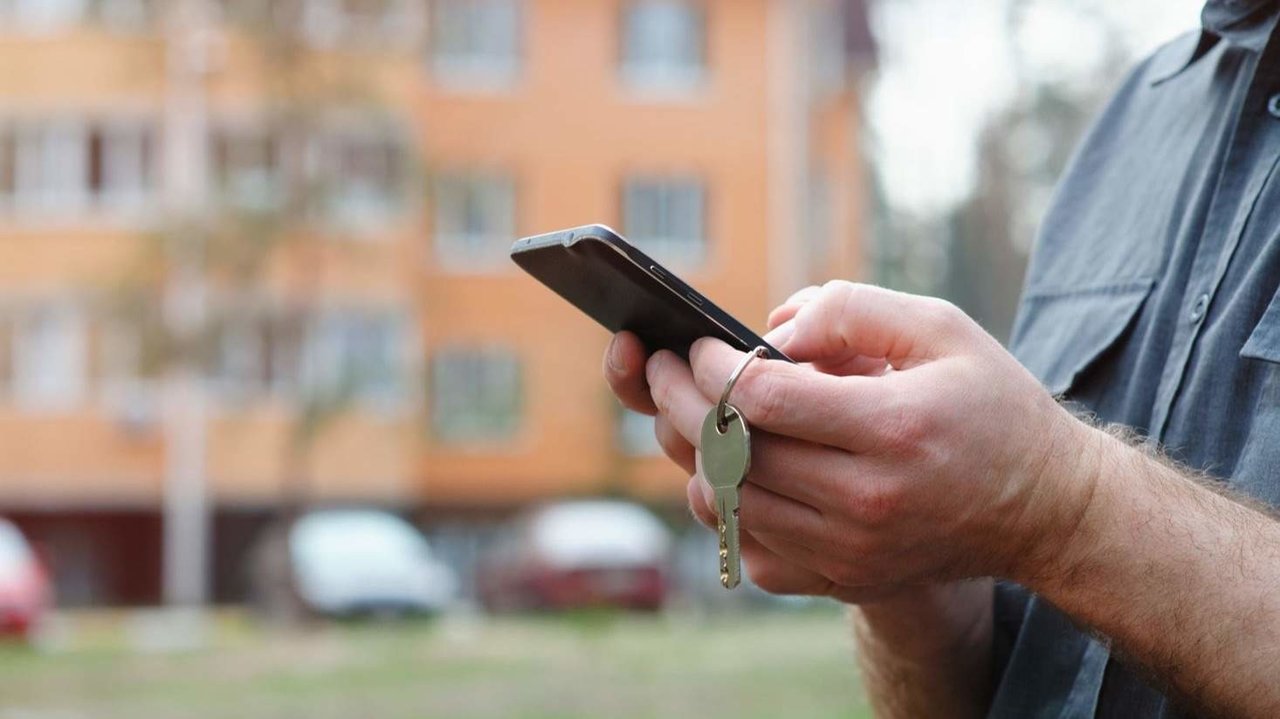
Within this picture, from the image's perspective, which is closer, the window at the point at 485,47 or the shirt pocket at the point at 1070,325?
the shirt pocket at the point at 1070,325

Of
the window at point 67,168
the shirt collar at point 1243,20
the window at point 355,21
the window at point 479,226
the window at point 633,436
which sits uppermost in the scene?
the window at point 355,21

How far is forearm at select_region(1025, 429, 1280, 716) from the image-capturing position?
1489 mm

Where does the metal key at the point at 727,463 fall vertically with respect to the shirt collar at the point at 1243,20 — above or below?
below

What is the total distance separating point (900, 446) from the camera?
1.42m

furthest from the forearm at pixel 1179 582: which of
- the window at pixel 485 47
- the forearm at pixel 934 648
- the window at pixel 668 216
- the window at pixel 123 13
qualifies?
the window at pixel 668 216

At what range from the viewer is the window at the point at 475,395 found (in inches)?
1160

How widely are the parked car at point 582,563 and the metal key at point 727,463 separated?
19.0 meters

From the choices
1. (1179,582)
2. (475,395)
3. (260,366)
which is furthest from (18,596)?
(1179,582)

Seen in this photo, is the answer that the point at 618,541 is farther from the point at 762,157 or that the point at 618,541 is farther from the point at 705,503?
the point at 705,503

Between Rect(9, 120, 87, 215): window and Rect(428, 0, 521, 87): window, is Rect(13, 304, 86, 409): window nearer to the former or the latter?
Rect(9, 120, 87, 215): window

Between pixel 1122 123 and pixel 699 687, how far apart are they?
8087 mm

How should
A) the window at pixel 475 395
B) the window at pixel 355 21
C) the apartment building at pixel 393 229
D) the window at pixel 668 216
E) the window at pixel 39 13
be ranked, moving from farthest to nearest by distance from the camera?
the window at pixel 668 216, the window at pixel 475 395, the window at pixel 39 13, the apartment building at pixel 393 229, the window at pixel 355 21

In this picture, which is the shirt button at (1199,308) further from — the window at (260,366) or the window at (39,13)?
the window at (39,13)

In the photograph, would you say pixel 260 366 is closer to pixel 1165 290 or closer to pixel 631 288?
pixel 1165 290
